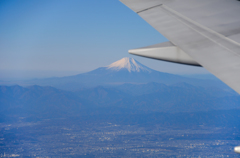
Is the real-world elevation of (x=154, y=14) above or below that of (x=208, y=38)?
above

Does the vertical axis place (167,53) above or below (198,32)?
below

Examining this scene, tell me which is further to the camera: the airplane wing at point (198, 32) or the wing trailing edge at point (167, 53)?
the wing trailing edge at point (167, 53)

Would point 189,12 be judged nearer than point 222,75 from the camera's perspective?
No

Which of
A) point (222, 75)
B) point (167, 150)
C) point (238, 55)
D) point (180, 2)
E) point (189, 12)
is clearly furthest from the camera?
point (167, 150)

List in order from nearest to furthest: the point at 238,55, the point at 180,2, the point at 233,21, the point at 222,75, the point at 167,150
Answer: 1. the point at 222,75
2. the point at 238,55
3. the point at 233,21
4. the point at 180,2
5. the point at 167,150

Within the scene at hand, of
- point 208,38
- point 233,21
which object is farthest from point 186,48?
point 233,21

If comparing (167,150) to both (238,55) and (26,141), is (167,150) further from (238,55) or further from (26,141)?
(238,55)

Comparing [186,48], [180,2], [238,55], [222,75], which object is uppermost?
[180,2]

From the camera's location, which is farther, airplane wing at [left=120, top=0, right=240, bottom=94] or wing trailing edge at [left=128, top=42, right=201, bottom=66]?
wing trailing edge at [left=128, top=42, right=201, bottom=66]
